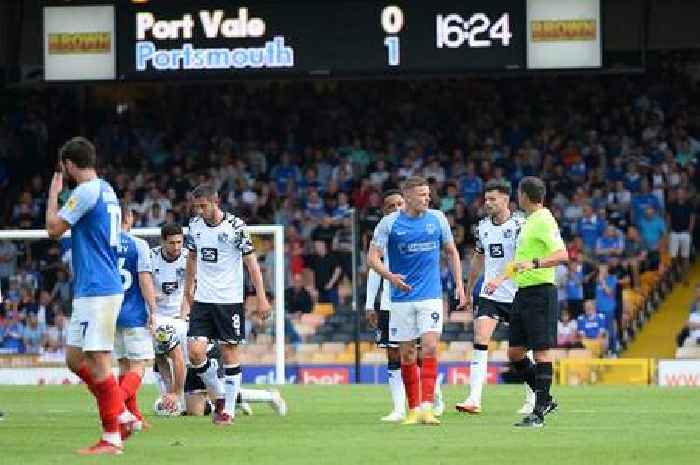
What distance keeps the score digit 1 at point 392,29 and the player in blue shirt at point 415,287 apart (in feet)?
40.4

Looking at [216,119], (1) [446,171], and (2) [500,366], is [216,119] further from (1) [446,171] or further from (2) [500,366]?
(2) [500,366]

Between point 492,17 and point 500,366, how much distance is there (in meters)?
5.46

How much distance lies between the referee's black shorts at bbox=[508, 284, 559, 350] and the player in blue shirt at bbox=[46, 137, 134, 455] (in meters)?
4.51

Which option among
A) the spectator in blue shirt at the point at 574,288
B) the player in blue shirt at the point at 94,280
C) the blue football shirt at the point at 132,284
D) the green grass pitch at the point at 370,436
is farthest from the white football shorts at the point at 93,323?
the spectator in blue shirt at the point at 574,288

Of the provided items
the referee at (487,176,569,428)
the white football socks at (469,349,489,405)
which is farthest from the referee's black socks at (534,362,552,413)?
the white football socks at (469,349,489,405)

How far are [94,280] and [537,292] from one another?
187 inches

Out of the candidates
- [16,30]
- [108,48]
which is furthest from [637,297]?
[16,30]

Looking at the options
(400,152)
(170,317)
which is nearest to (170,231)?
(170,317)

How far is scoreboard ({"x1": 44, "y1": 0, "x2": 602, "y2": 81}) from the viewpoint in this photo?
2884cm

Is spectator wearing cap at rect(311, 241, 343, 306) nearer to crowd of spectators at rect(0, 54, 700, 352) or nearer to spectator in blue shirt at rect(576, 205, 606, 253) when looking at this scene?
crowd of spectators at rect(0, 54, 700, 352)

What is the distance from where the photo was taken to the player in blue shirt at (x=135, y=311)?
16625 mm

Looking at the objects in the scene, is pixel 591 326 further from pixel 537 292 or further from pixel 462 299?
pixel 537 292

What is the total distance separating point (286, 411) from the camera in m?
19.6

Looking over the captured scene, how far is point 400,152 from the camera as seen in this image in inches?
1433
